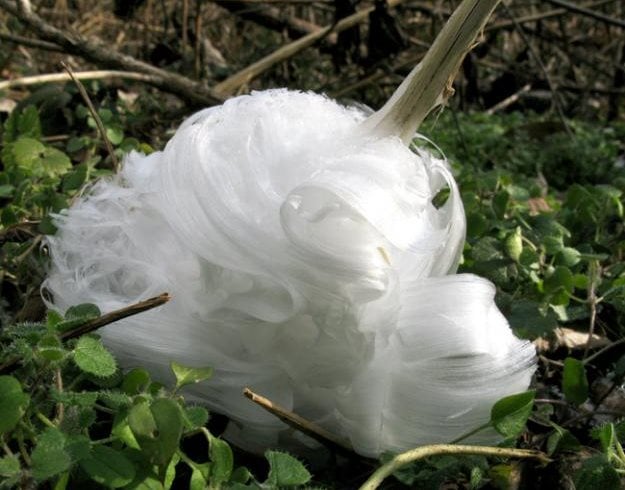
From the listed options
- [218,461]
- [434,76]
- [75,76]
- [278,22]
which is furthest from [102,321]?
[278,22]

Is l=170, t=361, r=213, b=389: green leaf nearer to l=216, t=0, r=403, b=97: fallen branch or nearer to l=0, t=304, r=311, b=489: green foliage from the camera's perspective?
l=0, t=304, r=311, b=489: green foliage

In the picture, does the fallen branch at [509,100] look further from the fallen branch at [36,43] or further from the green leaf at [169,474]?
the green leaf at [169,474]

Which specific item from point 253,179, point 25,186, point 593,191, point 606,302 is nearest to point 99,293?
point 253,179

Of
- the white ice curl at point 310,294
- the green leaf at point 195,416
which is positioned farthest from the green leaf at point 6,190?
the green leaf at point 195,416

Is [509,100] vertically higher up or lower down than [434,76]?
lower down

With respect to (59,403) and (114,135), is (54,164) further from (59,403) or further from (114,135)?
(59,403)

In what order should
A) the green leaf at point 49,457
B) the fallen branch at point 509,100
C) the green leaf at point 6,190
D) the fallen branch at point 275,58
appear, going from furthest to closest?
the fallen branch at point 509,100, the fallen branch at point 275,58, the green leaf at point 6,190, the green leaf at point 49,457
